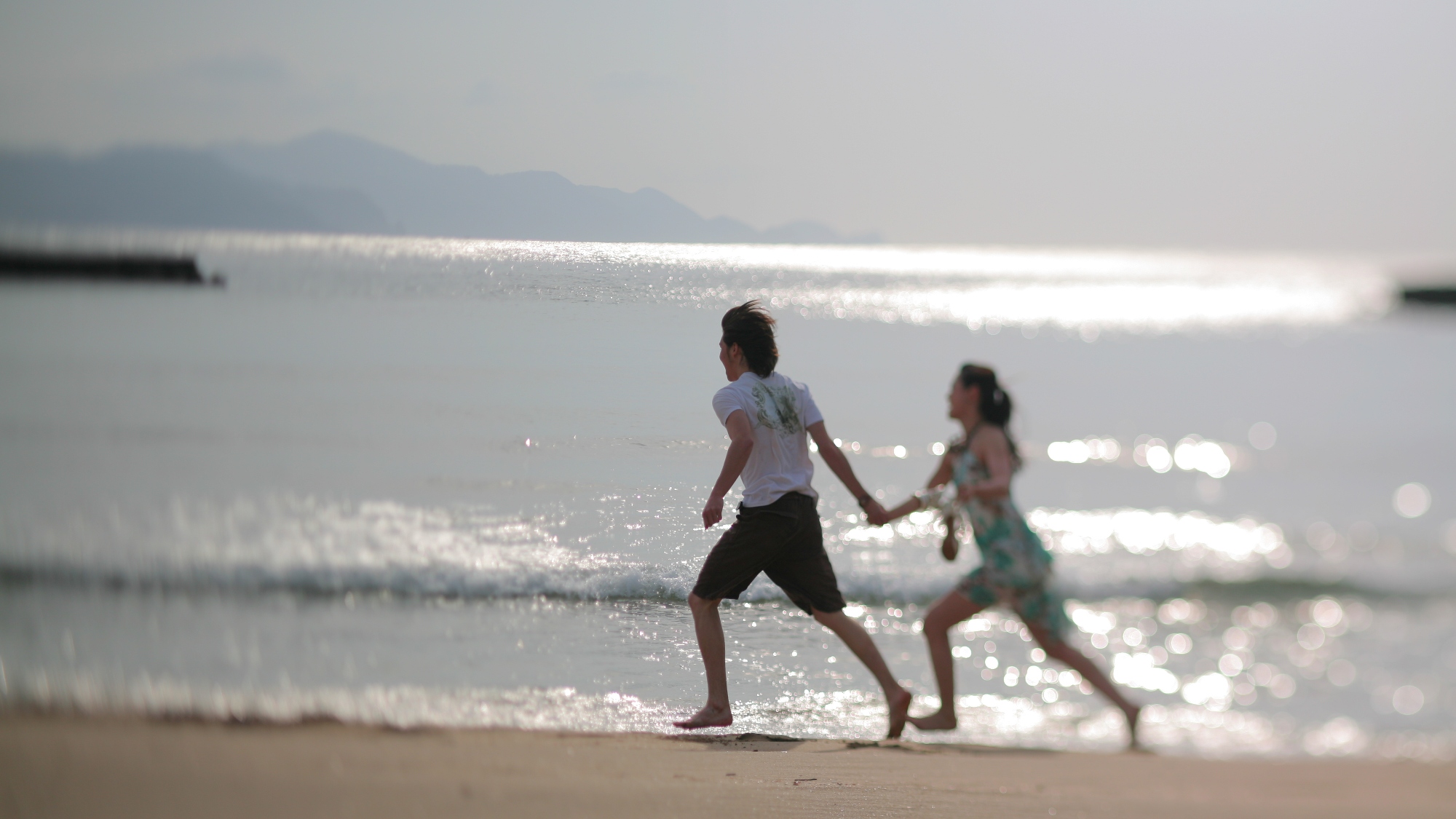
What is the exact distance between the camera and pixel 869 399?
8.02 m

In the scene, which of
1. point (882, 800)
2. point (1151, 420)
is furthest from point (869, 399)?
point (1151, 420)

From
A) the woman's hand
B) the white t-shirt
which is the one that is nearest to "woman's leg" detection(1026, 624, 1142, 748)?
the woman's hand

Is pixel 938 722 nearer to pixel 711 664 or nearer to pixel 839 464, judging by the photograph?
pixel 711 664

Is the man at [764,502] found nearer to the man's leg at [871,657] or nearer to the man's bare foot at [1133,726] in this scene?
the man's leg at [871,657]

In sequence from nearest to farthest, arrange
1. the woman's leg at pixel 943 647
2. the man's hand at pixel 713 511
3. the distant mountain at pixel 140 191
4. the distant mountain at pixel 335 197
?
1. the man's hand at pixel 713 511
2. the distant mountain at pixel 335 197
3. the woman's leg at pixel 943 647
4. the distant mountain at pixel 140 191

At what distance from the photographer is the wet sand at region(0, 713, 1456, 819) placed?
9.80 feet

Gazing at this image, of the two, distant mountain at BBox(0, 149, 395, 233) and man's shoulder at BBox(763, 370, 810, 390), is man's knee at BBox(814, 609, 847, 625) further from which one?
distant mountain at BBox(0, 149, 395, 233)

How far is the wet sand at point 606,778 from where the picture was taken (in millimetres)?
2986

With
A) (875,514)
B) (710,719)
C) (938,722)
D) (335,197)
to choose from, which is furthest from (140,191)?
(938,722)

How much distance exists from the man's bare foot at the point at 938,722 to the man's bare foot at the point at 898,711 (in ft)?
0.19

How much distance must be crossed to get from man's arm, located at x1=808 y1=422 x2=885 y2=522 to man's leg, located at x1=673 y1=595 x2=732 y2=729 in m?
0.70

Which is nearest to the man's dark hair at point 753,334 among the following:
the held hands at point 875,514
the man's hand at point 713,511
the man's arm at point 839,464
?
the man's arm at point 839,464

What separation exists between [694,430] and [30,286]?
4.02m

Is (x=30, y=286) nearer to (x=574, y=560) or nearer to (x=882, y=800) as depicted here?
(x=574, y=560)
